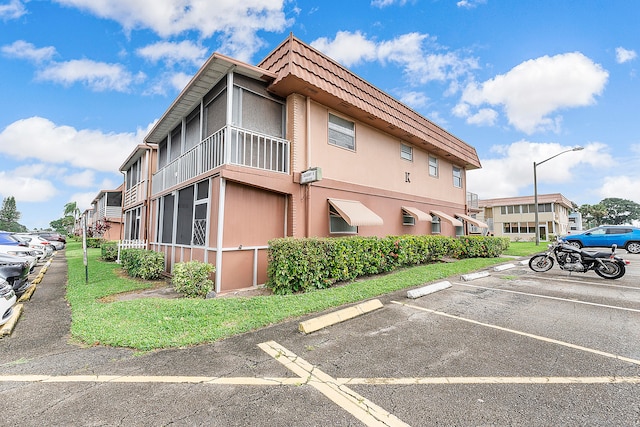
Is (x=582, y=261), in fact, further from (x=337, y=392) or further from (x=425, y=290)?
(x=337, y=392)

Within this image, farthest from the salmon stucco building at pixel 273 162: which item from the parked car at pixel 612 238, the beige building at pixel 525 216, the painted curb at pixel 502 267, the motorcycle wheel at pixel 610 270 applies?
the beige building at pixel 525 216

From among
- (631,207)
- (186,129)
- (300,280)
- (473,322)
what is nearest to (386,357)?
(473,322)

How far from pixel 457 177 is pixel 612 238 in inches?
437

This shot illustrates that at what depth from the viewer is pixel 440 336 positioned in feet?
14.2

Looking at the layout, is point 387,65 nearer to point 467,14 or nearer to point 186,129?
point 467,14

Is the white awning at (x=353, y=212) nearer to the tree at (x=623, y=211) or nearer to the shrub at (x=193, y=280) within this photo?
the shrub at (x=193, y=280)

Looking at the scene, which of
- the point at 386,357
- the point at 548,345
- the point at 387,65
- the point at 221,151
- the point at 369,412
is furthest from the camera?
the point at 387,65

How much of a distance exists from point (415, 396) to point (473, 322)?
2.80m

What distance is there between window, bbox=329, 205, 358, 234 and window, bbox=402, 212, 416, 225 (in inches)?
145

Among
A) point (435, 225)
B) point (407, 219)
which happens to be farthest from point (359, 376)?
point (435, 225)

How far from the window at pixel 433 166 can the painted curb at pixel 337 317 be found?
464 inches

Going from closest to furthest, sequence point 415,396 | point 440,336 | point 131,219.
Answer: point 415,396 < point 440,336 < point 131,219

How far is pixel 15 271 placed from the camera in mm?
7117

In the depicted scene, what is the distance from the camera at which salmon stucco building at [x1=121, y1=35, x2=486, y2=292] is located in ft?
26.3
